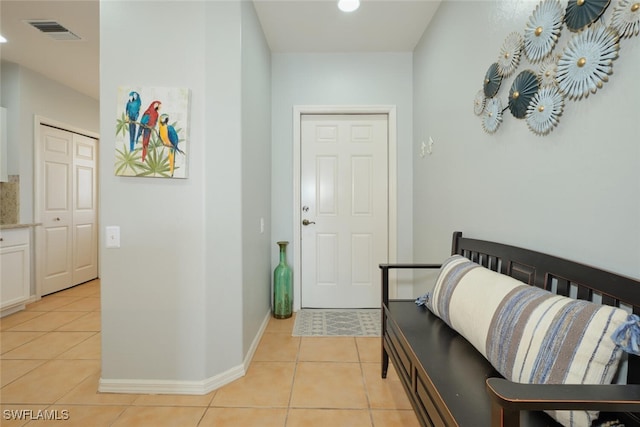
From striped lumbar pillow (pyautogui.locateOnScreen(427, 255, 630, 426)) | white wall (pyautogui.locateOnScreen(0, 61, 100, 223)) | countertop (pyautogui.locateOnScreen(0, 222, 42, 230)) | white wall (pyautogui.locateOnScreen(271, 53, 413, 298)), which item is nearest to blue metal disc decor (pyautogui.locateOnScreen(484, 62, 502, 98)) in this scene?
striped lumbar pillow (pyautogui.locateOnScreen(427, 255, 630, 426))

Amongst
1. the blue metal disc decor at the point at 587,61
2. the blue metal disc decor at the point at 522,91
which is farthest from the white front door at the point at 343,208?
the blue metal disc decor at the point at 587,61

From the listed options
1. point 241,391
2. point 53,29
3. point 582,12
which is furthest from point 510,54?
point 53,29

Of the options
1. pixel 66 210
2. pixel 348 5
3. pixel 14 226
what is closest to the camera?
pixel 348 5

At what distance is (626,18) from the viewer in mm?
878

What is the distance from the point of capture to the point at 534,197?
1278 millimetres

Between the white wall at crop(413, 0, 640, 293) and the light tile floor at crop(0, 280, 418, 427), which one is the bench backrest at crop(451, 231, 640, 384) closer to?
the white wall at crop(413, 0, 640, 293)

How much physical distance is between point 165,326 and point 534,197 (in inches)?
82.5

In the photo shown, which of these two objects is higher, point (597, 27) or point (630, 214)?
point (597, 27)

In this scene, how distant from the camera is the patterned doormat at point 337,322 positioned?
256 cm

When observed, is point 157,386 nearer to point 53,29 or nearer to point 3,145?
point 53,29

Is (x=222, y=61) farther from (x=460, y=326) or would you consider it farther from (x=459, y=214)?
(x=460, y=326)

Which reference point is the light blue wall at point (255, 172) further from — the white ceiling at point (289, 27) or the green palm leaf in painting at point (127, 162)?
the green palm leaf in painting at point (127, 162)

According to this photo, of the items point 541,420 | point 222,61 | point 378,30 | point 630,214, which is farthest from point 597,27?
point 378,30

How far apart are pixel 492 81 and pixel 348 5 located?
129cm
